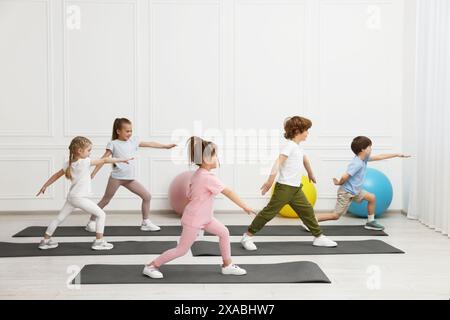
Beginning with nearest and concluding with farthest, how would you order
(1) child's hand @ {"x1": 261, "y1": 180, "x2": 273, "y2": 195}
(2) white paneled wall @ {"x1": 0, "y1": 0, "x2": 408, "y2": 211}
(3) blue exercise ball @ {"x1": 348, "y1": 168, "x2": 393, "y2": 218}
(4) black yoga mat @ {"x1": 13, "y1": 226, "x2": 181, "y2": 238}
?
1. (1) child's hand @ {"x1": 261, "y1": 180, "x2": 273, "y2": 195}
2. (4) black yoga mat @ {"x1": 13, "y1": 226, "x2": 181, "y2": 238}
3. (3) blue exercise ball @ {"x1": 348, "y1": 168, "x2": 393, "y2": 218}
4. (2) white paneled wall @ {"x1": 0, "y1": 0, "x2": 408, "y2": 211}

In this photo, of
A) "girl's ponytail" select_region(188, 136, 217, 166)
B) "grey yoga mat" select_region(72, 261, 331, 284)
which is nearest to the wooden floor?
"grey yoga mat" select_region(72, 261, 331, 284)

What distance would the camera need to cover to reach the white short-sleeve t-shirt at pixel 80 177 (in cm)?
530

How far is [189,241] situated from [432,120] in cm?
337

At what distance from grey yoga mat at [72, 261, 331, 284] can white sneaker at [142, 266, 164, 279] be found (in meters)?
0.03

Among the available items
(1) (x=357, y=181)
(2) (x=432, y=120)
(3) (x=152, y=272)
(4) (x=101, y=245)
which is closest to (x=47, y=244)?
(4) (x=101, y=245)

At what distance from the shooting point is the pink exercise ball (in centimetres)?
694

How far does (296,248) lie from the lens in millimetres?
5359

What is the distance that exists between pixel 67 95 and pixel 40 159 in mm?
814

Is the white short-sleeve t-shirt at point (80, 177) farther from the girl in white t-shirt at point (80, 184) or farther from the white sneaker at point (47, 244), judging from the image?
the white sneaker at point (47, 244)

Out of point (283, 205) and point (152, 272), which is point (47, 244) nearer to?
point (152, 272)

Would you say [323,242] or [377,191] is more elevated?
[377,191]

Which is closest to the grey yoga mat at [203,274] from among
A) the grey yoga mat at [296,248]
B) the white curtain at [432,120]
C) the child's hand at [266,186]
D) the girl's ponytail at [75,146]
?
the grey yoga mat at [296,248]

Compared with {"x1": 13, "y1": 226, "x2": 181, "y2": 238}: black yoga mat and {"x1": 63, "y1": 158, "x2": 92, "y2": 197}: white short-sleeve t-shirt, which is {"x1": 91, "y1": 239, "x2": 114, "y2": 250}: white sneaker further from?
{"x1": 13, "y1": 226, "x2": 181, "y2": 238}: black yoga mat

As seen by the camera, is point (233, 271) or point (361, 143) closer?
point (233, 271)
